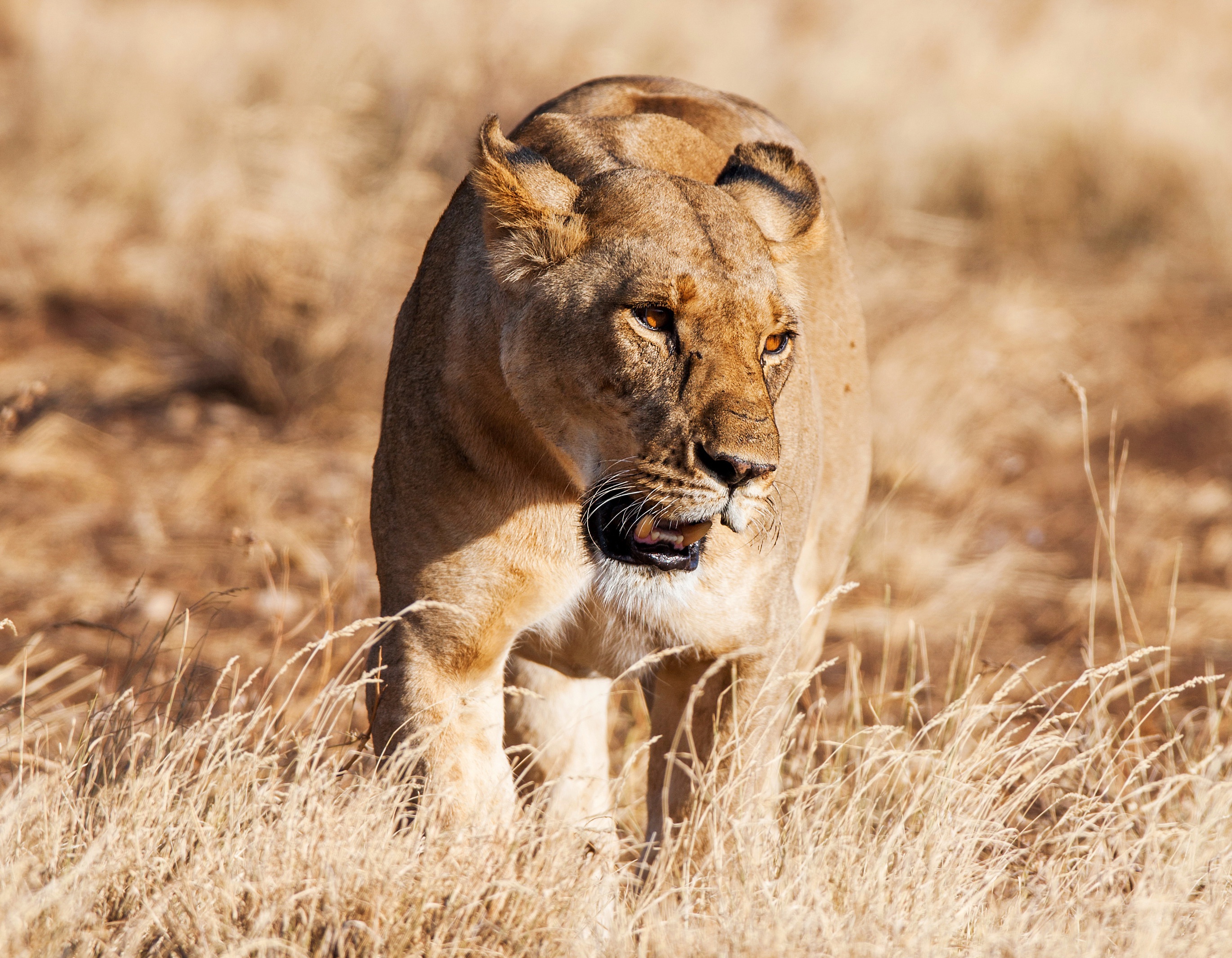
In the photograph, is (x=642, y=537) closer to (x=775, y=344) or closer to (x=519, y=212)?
(x=775, y=344)

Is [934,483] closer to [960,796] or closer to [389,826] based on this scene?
[960,796]

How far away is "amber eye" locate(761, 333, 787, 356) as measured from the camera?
117 inches

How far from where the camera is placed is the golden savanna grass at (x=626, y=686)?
8.91 ft

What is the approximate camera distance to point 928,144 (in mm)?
11828

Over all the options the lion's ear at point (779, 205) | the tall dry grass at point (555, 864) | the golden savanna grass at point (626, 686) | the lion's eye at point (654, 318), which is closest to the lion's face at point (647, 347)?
the lion's eye at point (654, 318)

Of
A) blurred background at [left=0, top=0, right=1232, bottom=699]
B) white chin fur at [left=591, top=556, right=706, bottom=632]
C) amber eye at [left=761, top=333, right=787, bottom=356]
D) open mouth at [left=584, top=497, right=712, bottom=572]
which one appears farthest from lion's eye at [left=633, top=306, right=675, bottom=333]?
blurred background at [left=0, top=0, right=1232, bottom=699]

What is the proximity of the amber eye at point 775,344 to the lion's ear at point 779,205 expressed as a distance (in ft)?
1.06

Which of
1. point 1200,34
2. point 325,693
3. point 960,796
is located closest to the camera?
point 325,693

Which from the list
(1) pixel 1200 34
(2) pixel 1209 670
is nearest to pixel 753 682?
(2) pixel 1209 670

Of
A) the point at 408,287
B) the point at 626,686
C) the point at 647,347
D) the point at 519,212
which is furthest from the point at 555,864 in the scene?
the point at 408,287

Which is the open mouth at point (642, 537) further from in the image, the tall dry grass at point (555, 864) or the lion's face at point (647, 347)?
the tall dry grass at point (555, 864)

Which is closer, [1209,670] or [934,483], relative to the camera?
[1209,670]

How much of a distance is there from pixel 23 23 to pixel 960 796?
13617mm

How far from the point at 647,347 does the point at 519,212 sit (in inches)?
17.3
